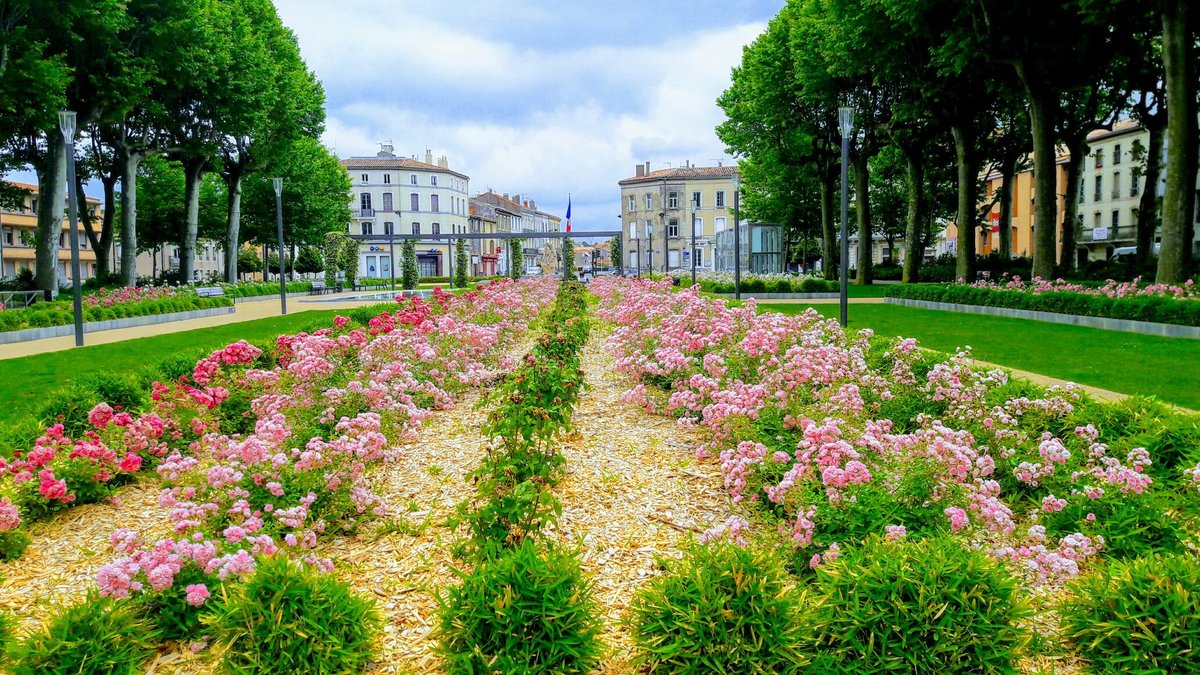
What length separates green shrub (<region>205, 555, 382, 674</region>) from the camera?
9.62 ft

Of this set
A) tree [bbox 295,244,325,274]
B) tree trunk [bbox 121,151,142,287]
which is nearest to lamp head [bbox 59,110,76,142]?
tree trunk [bbox 121,151,142,287]

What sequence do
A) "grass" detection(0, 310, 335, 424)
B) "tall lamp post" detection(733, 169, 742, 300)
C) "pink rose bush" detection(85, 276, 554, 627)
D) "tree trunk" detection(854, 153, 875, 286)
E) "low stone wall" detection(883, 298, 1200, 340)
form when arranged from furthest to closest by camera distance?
"tree trunk" detection(854, 153, 875, 286) < "tall lamp post" detection(733, 169, 742, 300) < "low stone wall" detection(883, 298, 1200, 340) < "grass" detection(0, 310, 335, 424) < "pink rose bush" detection(85, 276, 554, 627)

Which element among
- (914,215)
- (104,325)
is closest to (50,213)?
(104,325)

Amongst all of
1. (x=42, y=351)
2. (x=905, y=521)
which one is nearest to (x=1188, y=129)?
(x=905, y=521)

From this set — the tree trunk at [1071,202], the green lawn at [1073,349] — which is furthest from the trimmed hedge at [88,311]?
the tree trunk at [1071,202]

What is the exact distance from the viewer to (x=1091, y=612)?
10.3 feet

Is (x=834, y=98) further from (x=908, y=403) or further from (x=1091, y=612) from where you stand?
(x=1091, y=612)

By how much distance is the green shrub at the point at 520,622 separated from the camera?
293cm

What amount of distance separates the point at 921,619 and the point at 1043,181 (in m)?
21.6

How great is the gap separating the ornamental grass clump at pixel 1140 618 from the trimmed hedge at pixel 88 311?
1926cm

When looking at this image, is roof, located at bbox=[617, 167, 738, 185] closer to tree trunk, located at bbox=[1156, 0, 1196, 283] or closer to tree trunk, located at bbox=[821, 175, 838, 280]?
tree trunk, located at bbox=[821, 175, 838, 280]

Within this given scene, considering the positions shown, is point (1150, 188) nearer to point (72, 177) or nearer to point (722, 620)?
point (722, 620)

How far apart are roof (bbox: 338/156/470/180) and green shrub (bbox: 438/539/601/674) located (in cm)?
8826

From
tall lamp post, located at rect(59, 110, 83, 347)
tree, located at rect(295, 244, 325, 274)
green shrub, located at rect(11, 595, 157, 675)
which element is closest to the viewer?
green shrub, located at rect(11, 595, 157, 675)
